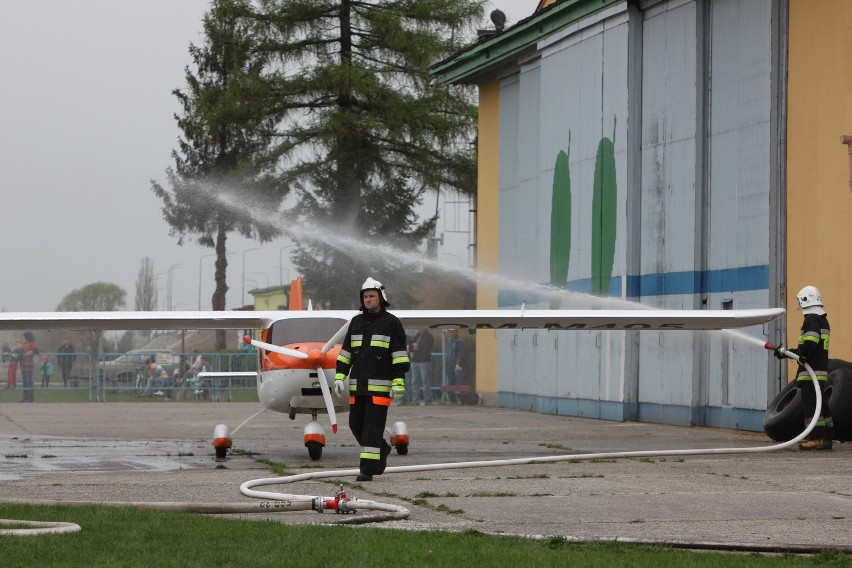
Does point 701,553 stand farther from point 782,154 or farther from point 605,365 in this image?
point 605,365

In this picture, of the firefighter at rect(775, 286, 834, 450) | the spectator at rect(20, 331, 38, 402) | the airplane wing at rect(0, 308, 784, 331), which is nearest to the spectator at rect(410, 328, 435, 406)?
the spectator at rect(20, 331, 38, 402)

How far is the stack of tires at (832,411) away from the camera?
16.2 m

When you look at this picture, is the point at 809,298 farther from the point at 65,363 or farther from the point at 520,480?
the point at 65,363

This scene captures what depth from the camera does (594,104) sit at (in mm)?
24953

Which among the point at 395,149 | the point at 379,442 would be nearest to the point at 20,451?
the point at 379,442

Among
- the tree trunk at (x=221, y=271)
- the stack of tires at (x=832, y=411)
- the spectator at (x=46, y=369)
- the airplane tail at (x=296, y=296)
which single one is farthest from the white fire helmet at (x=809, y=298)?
the tree trunk at (x=221, y=271)

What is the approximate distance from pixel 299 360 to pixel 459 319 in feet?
9.41

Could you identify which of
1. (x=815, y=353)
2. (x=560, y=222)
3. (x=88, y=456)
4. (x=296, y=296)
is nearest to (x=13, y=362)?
(x=560, y=222)

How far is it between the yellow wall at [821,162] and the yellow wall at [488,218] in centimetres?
1279

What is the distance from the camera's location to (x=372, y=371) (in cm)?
1196

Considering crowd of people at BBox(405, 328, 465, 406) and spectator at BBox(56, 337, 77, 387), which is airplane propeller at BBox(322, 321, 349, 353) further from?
spectator at BBox(56, 337, 77, 387)

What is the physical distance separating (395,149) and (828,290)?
24.1 meters

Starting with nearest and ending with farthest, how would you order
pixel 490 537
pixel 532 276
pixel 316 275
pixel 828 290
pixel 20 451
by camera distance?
pixel 490 537
pixel 20 451
pixel 828 290
pixel 532 276
pixel 316 275

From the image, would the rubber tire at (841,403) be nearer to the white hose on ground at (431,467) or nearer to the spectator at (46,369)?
the white hose on ground at (431,467)
